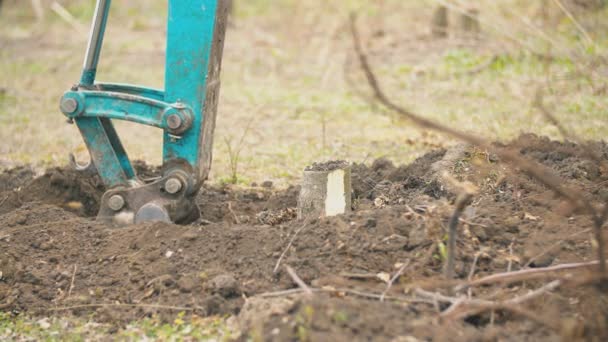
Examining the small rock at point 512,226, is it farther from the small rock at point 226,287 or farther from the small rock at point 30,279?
the small rock at point 30,279

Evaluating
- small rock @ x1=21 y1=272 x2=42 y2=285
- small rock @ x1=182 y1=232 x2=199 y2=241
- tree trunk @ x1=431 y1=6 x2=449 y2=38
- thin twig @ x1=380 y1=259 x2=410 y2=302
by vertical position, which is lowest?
small rock @ x1=21 y1=272 x2=42 y2=285

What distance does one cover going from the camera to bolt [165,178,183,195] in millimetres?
4969

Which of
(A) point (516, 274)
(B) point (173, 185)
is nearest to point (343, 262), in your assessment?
(A) point (516, 274)

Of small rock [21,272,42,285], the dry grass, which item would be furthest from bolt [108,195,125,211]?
the dry grass

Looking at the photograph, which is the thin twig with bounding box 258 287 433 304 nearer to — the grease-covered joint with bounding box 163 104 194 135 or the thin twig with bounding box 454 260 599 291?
the thin twig with bounding box 454 260 599 291

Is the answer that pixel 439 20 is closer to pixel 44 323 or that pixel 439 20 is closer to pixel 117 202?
pixel 117 202

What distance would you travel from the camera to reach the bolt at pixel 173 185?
4.97 metres

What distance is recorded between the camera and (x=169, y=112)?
4.81 meters

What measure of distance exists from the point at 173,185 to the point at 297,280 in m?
1.41

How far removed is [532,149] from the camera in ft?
20.0

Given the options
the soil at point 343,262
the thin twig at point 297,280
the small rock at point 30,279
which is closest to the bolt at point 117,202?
the soil at point 343,262

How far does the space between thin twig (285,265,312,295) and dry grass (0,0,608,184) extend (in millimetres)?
2891

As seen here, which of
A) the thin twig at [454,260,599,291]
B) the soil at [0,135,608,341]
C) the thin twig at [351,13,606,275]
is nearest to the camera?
the thin twig at [351,13,606,275]

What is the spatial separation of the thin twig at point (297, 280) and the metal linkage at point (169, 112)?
3.97ft
